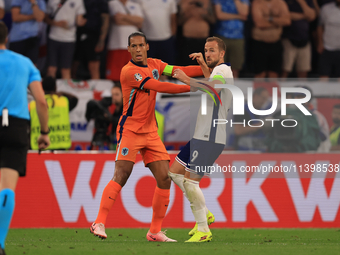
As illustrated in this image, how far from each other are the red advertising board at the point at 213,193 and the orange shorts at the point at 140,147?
2.49 meters

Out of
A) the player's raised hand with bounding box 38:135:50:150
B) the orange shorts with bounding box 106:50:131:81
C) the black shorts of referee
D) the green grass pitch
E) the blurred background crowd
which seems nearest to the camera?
the black shorts of referee

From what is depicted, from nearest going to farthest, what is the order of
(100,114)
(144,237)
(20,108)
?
(20,108), (144,237), (100,114)

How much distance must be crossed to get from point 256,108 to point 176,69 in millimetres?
3051

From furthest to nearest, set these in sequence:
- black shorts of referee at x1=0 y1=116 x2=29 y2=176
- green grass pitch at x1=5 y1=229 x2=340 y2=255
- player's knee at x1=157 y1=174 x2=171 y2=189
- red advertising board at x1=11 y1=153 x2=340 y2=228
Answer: red advertising board at x1=11 y1=153 x2=340 y2=228 < player's knee at x1=157 y1=174 x2=171 y2=189 < green grass pitch at x1=5 y1=229 x2=340 y2=255 < black shorts of referee at x1=0 y1=116 x2=29 y2=176

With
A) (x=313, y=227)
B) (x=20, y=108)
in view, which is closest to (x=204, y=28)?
(x=313, y=227)

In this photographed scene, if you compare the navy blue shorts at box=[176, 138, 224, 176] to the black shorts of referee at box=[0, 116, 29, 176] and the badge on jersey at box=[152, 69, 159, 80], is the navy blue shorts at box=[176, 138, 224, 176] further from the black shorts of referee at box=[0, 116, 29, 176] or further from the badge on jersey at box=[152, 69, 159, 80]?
the black shorts of referee at box=[0, 116, 29, 176]

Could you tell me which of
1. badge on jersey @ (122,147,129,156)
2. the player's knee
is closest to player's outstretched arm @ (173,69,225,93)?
badge on jersey @ (122,147,129,156)

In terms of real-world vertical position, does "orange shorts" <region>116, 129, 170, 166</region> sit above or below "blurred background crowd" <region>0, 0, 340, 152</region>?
below

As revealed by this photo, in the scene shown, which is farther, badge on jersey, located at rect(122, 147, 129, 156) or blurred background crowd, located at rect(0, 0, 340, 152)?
blurred background crowd, located at rect(0, 0, 340, 152)

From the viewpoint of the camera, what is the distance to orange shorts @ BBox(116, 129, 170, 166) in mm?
5977

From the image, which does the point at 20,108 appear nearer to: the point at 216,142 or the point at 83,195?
the point at 216,142

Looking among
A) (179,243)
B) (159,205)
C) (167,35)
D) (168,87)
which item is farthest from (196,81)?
(167,35)

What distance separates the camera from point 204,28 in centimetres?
1016

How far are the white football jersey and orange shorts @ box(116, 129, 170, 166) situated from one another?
46 cm
